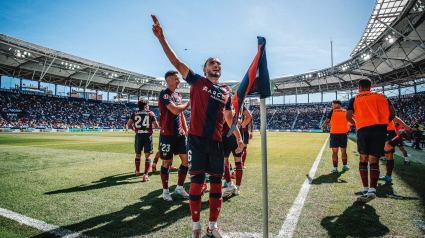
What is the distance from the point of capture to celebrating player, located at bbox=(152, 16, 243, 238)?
2379mm

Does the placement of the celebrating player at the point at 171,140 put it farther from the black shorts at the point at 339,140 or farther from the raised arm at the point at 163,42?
the black shorts at the point at 339,140

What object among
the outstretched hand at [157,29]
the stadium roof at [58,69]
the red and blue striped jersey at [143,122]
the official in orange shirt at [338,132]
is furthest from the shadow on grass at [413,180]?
the stadium roof at [58,69]

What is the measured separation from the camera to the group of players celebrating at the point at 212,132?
2398mm

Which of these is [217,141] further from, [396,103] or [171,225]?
[396,103]

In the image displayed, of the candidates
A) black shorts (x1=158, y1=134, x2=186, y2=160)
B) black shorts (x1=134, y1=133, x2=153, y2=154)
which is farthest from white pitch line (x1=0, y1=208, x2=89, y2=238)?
black shorts (x1=134, y1=133, x2=153, y2=154)

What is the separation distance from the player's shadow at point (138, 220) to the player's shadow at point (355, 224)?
176 cm

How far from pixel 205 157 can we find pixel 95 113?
54.7 metres

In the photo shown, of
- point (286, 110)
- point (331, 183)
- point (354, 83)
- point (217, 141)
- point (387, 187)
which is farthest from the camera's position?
point (286, 110)

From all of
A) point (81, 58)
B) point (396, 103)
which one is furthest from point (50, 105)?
point (396, 103)

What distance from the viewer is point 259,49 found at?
2.03 metres

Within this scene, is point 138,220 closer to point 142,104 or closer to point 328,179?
point 142,104

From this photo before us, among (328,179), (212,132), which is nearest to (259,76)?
(212,132)

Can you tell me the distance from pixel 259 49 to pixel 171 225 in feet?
7.66

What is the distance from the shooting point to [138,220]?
8.91 feet
